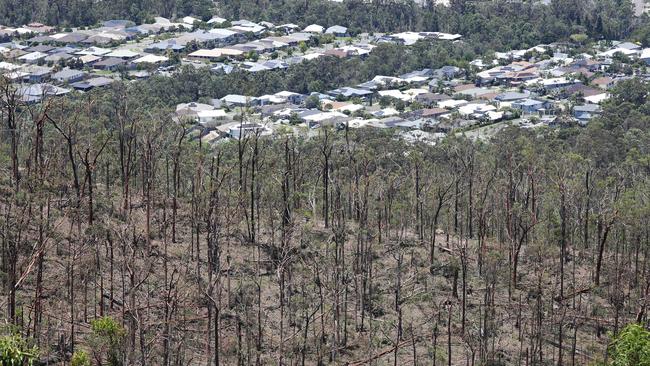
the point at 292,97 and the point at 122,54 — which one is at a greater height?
the point at 122,54

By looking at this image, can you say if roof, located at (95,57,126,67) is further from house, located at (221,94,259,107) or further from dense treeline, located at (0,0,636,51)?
dense treeline, located at (0,0,636,51)

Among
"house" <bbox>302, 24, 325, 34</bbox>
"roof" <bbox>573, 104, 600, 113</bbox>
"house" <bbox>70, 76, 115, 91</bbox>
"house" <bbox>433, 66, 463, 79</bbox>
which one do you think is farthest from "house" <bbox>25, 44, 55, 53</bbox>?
"roof" <bbox>573, 104, 600, 113</bbox>

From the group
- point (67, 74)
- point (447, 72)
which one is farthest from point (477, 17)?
point (67, 74)

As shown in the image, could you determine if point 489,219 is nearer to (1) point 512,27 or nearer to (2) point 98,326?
(2) point 98,326

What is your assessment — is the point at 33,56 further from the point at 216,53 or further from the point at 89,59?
the point at 216,53

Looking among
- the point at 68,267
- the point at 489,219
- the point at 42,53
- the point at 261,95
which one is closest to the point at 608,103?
the point at 261,95
